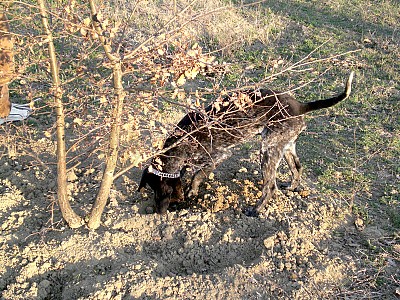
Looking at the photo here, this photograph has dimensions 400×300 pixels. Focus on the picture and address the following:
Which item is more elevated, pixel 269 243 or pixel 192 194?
pixel 269 243

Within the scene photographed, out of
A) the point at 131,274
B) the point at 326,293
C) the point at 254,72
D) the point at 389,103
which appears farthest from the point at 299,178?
the point at 254,72

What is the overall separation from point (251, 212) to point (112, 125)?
7.07 feet

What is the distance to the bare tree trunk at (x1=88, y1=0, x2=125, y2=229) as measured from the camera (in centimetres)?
341

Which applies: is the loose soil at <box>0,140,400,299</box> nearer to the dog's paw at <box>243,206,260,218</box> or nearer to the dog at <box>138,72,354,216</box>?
the dog's paw at <box>243,206,260,218</box>

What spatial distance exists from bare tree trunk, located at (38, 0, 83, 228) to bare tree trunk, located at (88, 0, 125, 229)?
0.70ft

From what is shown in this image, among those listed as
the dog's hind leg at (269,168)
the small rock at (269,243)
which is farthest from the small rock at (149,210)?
the small rock at (269,243)

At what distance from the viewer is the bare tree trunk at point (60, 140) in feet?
12.0

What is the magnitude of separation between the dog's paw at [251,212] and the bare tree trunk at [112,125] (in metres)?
1.74

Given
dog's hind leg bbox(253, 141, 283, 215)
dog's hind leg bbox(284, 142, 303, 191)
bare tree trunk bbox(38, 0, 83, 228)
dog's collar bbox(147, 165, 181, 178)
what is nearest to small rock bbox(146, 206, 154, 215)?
dog's collar bbox(147, 165, 181, 178)

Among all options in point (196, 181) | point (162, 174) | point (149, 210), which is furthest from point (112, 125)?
point (196, 181)

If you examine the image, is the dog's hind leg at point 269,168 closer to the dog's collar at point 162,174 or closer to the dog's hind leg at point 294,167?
the dog's hind leg at point 294,167

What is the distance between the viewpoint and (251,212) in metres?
5.36

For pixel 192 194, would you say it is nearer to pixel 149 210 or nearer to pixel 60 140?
pixel 149 210

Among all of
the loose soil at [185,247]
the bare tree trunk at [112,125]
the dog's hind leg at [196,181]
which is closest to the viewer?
the bare tree trunk at [112,125]
